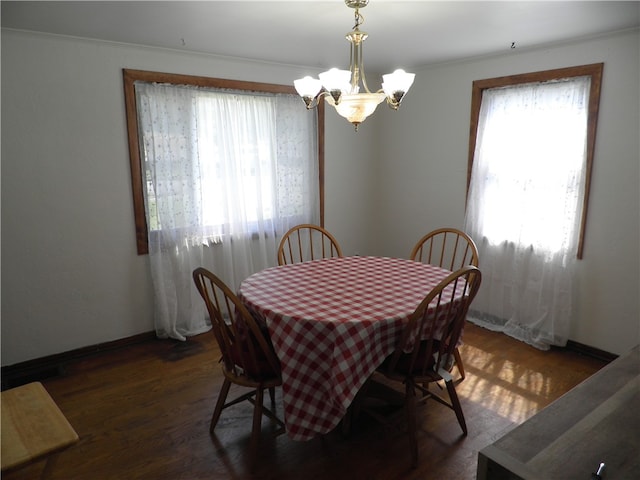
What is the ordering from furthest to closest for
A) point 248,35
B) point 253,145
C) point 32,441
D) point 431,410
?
point 253,145 → point 248,35 → point 431,410 → point 32,441

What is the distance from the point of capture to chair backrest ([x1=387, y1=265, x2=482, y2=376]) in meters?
1.94

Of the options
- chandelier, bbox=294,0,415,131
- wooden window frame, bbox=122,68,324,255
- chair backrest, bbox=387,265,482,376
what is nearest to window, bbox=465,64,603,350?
chair backrest, bbox=387,265,482,376

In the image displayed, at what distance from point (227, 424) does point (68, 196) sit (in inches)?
73.1

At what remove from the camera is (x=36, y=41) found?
2.64 m

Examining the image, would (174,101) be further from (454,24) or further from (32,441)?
(32,441)

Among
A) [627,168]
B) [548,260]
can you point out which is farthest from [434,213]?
[627,168]

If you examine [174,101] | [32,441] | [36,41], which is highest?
[36,41]

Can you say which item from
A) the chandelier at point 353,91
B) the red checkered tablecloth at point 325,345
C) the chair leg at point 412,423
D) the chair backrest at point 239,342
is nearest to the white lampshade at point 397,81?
the chandelier at point 353,91

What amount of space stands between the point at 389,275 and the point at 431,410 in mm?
802

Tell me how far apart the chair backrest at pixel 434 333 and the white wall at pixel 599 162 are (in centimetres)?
150

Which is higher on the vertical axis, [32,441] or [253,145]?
[253,145]

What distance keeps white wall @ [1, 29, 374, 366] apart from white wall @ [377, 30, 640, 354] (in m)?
2.02

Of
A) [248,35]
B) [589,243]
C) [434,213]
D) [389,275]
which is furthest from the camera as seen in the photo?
[434,213]

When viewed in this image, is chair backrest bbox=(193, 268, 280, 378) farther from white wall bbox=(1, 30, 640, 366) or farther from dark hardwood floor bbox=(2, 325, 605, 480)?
white wall bbox=(1, 30, 640, 366)
